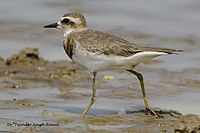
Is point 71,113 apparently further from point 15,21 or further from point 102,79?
point 15,21

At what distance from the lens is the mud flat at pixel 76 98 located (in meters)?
8.41

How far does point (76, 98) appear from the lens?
10406 millimetres

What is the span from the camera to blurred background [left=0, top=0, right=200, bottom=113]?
1421 centimetres

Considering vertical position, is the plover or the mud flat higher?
the plover

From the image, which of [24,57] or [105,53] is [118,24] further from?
[105,53]

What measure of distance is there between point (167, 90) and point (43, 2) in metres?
7.90

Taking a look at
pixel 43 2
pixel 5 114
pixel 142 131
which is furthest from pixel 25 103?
pixel 43 2

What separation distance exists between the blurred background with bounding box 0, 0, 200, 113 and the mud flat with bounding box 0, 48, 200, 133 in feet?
3.70

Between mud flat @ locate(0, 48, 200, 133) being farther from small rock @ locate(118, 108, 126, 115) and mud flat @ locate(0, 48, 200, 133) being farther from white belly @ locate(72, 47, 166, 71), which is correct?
white belly @ locate(72, 47, 166, 71)

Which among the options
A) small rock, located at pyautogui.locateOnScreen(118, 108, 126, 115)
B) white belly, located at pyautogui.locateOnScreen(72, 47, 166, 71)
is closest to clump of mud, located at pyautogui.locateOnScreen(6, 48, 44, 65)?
white belly, located at pyautogui.locateOnScreen(72, 47, 166, 71)

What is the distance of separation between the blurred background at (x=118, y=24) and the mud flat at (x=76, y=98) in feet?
3.70

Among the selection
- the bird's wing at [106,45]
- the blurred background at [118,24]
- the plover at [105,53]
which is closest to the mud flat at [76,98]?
the plover at [105,53]

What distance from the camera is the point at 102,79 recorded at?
11758 mm

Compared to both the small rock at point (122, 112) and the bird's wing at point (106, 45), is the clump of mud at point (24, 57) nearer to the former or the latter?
the bird's wing at point (106, 45)
